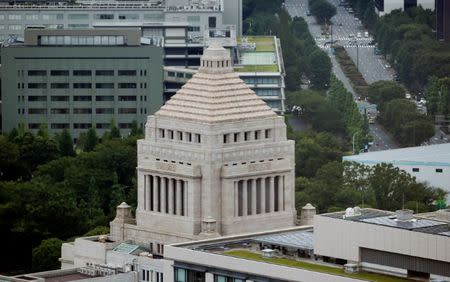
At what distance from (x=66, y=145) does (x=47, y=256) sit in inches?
1444

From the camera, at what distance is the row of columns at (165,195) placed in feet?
468

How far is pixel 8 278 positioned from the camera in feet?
463

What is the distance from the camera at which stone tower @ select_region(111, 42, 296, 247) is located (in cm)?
14200

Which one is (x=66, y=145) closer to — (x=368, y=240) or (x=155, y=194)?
(x=155, y=194)

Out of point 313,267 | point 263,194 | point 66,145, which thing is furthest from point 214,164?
point 66,145

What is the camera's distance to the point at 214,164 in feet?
465

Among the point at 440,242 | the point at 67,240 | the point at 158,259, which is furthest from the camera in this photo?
the point at 67,240

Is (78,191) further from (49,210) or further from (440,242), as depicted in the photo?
(440,242)

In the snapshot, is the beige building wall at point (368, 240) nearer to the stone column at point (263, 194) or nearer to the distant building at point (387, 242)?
the distant building at point (387, 242)

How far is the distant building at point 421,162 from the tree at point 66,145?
14.5 m

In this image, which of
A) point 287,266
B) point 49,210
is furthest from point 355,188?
point 287,266

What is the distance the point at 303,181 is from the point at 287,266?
178ft

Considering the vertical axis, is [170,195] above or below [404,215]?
below

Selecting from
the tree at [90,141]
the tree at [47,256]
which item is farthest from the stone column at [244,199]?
the tree at [90,141]
